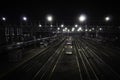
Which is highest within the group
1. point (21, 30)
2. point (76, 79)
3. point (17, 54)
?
point (21, 30)

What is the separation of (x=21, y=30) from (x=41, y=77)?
52.9 metres

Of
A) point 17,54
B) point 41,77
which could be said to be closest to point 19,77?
point 41,77

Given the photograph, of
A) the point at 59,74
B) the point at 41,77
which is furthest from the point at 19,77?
the point at 59,74

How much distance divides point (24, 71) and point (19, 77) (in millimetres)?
2178

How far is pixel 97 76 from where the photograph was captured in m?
15.5

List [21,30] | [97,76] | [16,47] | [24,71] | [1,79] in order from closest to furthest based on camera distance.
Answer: [1,79] < [97,76] < [24,71] < [16,47] < [21,30]

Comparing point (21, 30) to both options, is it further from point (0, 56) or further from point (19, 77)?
point (19, 77)

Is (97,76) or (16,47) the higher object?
(16,47)

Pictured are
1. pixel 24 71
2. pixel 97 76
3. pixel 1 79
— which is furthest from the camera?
pixel 24 71

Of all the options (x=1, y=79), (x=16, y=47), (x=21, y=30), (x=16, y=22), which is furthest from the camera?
(x=21, y=30)

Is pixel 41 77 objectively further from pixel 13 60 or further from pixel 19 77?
pixel 13 60

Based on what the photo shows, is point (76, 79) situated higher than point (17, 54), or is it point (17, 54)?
point (17, 54)

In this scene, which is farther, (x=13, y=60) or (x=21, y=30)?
(x=21, y=30)

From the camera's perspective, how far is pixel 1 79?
14.3m
